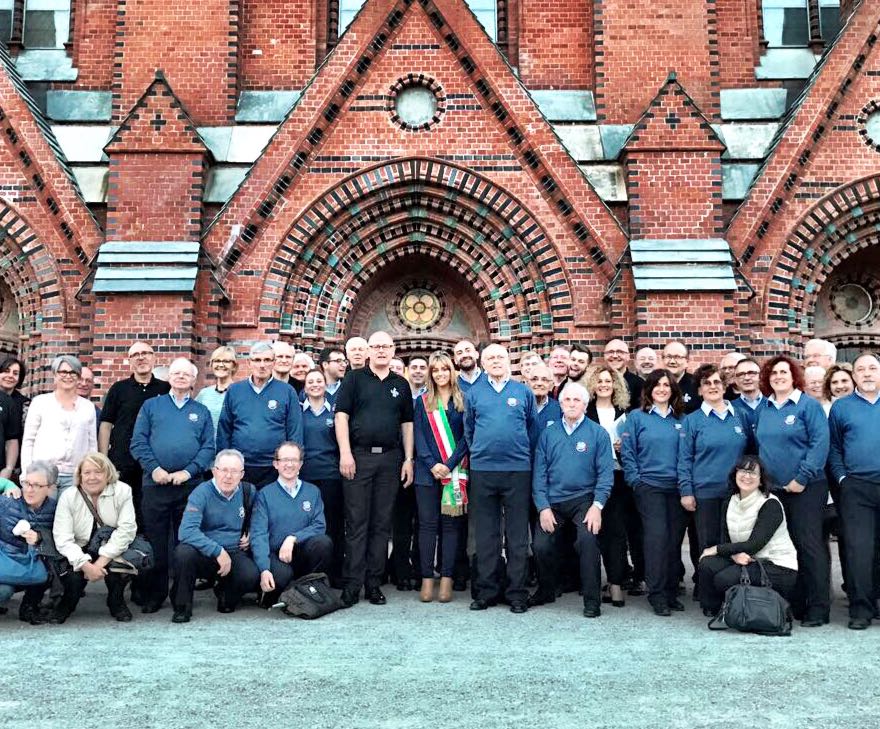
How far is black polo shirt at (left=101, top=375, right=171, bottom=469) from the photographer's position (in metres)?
6.86

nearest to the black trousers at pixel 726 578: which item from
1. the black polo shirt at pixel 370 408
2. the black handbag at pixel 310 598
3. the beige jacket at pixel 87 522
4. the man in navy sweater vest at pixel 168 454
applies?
the black polo shirt at pixel 370 408

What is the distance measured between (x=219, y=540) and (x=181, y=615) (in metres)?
0.56

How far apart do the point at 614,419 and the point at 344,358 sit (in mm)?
2268

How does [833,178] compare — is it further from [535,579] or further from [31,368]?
[31,368]

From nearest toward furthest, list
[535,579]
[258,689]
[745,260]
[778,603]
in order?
[258,689] < [778,603] < [535,579] < [745,260]

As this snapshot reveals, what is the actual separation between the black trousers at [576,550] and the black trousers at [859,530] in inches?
64.1

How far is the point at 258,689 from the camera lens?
13.6ft

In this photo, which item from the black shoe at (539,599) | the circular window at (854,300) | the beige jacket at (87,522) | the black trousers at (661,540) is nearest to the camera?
the beige jacket at (87,522)

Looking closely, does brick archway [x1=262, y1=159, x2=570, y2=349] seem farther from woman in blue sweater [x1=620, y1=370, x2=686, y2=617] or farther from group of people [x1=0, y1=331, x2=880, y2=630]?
woman in blue sweater [x1=620, y1=370, x2=686, y2=617]

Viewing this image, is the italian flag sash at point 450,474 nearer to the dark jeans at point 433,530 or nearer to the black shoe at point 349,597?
the dark jeans at point 433,530

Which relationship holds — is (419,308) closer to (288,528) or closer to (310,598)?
(288,528)

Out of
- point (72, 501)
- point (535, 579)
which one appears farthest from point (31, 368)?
point (535, 579)

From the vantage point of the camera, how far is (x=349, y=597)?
6.30m

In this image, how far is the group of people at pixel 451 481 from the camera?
19.1ft
